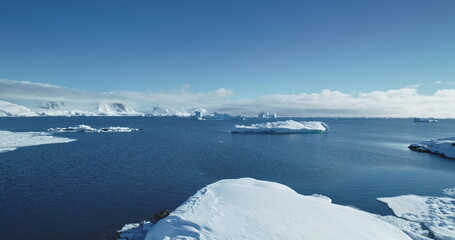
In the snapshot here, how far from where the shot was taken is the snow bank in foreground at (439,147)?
43.5m

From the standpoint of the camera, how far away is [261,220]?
11227mm

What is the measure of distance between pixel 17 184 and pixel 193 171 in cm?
1799

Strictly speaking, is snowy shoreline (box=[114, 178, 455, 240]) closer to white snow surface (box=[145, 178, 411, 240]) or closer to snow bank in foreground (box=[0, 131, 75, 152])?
white snow surface (box=[145, 178, 411, 240])

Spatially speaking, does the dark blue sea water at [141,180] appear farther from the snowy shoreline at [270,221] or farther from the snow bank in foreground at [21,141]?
the snow bank in foreground at [21,141]

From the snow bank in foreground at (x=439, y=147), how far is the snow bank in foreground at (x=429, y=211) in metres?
31.6

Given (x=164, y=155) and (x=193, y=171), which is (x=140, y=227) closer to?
(x=193, y=171)

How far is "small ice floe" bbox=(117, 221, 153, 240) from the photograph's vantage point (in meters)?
13.8

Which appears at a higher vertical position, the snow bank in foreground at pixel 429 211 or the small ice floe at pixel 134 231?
the snow bank in foreground at pixel 429 211

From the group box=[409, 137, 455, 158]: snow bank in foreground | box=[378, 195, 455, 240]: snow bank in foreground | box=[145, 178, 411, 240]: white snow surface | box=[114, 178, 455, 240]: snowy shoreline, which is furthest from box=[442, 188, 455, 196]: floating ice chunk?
box=[409, 137, 455, 158]: snow bank in foreground

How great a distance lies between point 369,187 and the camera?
24328mm

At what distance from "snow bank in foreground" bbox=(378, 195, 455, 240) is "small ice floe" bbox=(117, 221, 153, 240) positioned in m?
17.4

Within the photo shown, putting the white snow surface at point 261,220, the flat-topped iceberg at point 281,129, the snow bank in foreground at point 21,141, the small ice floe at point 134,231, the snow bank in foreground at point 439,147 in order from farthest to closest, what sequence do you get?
the flat-topped iceberg at point 281,129, the snow bank in foreground at point 21,141, the snow bank in foreground at point 439,147, the small ice floe at point 134,231, the white snow surface at point 261,220

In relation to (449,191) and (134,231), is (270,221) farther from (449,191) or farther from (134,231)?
(449,191)

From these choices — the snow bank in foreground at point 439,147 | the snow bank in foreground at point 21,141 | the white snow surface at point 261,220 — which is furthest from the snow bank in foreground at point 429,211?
the snow bank in foreground at point 21,141
